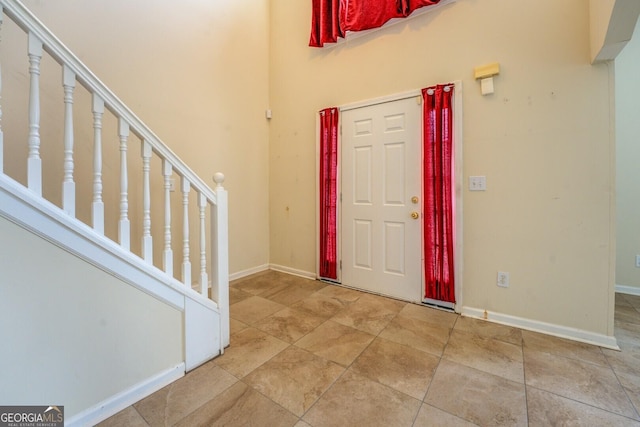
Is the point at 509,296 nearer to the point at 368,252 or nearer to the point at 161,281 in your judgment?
the point at 368,252

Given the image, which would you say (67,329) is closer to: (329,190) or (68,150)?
(68,150)

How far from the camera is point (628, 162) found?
2.69 m

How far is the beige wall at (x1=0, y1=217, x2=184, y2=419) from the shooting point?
1.04 m

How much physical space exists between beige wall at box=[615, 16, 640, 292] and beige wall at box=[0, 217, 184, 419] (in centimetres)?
436

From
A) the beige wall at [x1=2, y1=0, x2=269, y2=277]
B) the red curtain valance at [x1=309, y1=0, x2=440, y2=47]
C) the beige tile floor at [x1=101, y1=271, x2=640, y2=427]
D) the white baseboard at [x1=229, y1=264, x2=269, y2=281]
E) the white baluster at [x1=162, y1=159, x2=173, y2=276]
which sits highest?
the red curtain valance at [x1=309, y1=0, x2=440, y2=47]

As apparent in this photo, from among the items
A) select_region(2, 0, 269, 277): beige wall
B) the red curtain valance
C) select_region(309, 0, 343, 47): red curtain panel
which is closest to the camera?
select_region(2, 0, 269, 277): beige wall

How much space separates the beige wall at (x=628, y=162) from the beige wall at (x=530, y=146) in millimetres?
1400

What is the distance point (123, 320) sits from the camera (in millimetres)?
1330

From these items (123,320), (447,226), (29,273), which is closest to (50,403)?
(123,320)

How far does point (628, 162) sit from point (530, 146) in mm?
1650

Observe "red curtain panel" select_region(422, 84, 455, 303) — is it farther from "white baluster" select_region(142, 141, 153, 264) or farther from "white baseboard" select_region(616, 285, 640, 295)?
"white baluster" select_region(142, 141, 153, 264)

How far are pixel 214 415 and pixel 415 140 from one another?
104 inches

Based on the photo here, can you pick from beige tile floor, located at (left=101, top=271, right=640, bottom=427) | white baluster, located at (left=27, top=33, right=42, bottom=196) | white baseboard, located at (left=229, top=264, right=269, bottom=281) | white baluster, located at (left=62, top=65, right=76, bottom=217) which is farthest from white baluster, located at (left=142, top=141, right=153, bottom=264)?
white baseboard, located at (left=229, top=264, right=269, bottom=281)

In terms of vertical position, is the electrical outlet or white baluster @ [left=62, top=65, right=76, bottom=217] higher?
white baluster @ [left=62, top=65, right=76, bottom=217]
